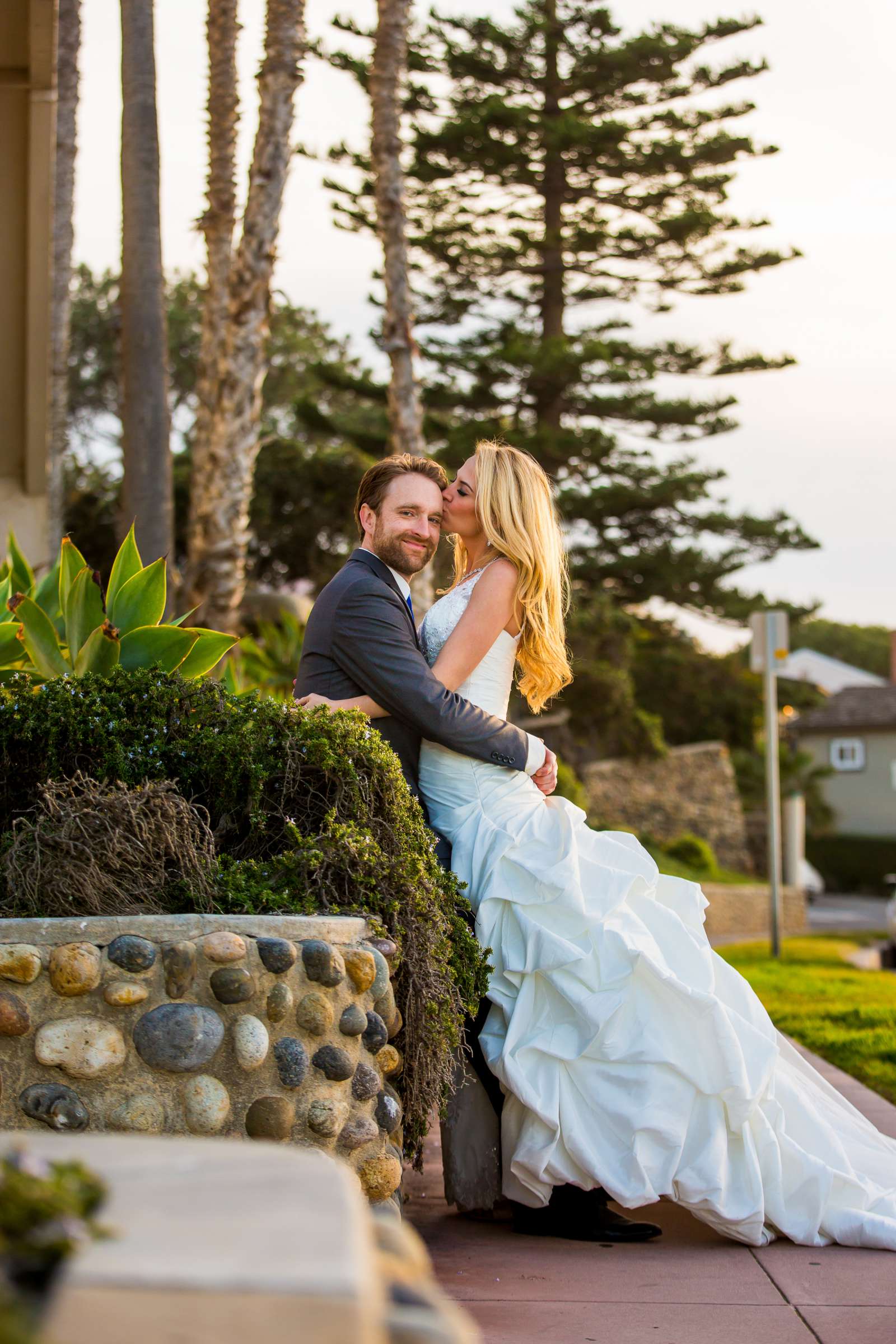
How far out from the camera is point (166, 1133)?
295 centimetres

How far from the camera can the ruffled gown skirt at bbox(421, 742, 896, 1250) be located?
12.3 feet

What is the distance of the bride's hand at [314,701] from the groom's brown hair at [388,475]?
2.05ft

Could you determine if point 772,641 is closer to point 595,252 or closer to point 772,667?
point 772,667

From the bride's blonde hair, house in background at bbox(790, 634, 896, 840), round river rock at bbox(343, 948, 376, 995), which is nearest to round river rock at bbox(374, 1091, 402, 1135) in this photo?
round river rock at bbox(343, 948, 376, 995)

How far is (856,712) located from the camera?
163 ft

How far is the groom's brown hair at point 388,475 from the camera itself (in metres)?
4.57

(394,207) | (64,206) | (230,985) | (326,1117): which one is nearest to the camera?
(230,985)

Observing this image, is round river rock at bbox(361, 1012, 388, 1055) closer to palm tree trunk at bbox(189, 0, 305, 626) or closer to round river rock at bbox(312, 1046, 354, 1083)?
round river rock at bbox(312, 1046, 354, 1083)

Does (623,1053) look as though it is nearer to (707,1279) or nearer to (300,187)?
(707,1279)

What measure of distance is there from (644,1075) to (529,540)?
179 centimetres

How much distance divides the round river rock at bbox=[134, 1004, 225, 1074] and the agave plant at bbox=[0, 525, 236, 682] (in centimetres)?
138

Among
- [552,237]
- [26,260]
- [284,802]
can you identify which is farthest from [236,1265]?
[552,237]

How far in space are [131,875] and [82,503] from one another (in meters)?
18.0

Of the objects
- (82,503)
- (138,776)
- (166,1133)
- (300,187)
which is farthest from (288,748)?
(300,187)
